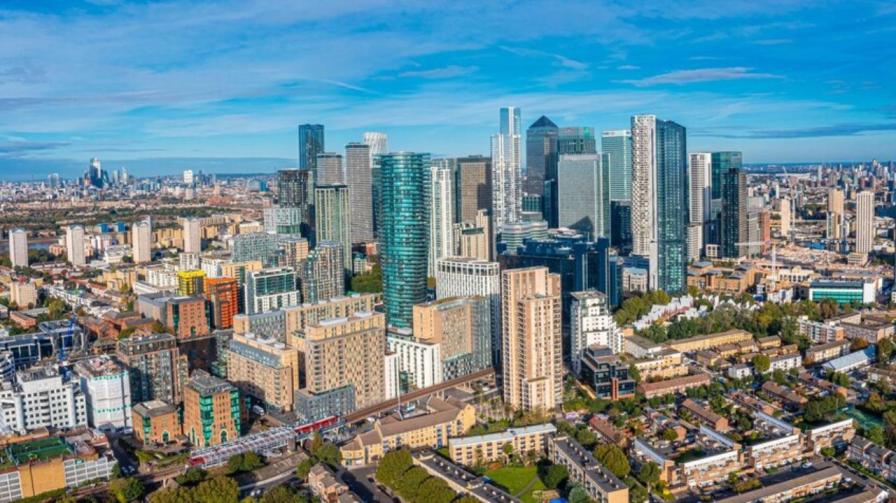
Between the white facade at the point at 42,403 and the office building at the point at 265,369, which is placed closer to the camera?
the white facade at the point at 42,403

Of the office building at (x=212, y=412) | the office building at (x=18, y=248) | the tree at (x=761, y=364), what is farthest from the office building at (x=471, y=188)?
the office building at (x=212, y=412)

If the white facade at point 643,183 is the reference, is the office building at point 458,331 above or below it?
below

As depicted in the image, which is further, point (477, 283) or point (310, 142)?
Answer: point (310, 142)

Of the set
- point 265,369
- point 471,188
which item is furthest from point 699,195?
point 265,369

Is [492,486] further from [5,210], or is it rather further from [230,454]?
[5,210]

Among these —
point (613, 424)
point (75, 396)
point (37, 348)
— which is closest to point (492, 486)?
point (613, 424)

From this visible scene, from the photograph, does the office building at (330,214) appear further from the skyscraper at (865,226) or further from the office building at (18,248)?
the skyscraper at (865,226)

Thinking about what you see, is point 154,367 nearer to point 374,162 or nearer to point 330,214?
point 330,214
